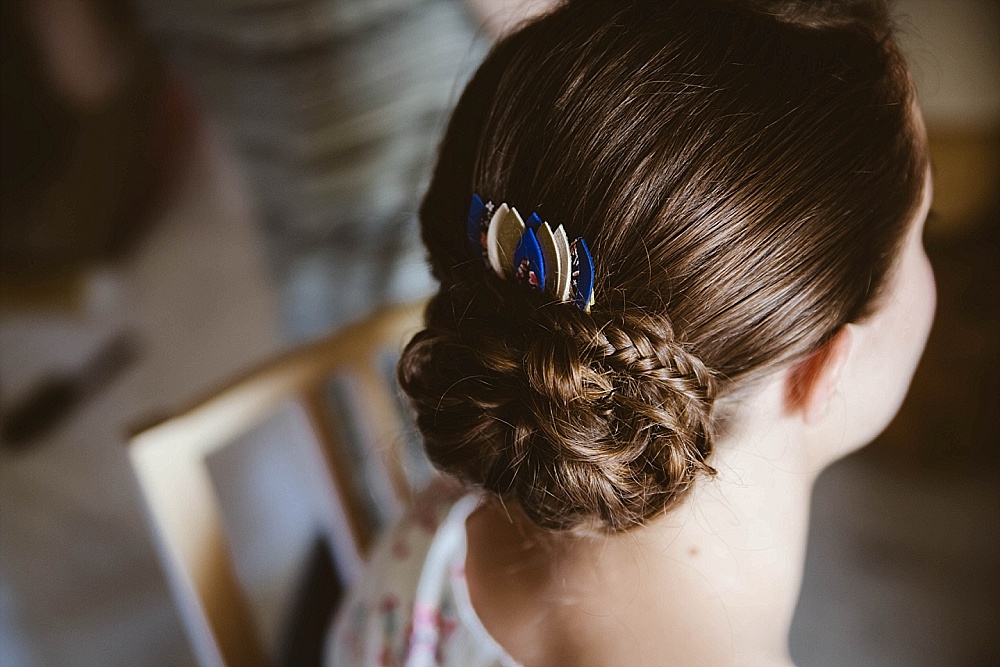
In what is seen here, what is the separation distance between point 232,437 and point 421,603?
292 millimetres

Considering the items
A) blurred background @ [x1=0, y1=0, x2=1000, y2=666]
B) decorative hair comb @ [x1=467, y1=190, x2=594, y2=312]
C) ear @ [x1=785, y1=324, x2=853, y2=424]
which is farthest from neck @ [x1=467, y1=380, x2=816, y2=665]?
blurred background @ [x1=0, y1=0, x2=1000, y2=666]

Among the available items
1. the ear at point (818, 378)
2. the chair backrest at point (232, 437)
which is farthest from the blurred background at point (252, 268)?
the ear at point (818, 378)

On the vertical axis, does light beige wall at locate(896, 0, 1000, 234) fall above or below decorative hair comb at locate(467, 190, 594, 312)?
below

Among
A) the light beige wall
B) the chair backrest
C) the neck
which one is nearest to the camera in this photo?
the neck

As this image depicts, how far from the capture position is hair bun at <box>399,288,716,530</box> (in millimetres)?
428

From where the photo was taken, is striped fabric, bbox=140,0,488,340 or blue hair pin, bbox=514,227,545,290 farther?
striped fabric, bbox=140,0,488,340

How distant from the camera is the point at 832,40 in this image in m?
0.48

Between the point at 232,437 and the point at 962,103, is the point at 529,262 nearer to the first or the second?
the point at 232,437

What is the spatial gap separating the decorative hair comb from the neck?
0.59 feet

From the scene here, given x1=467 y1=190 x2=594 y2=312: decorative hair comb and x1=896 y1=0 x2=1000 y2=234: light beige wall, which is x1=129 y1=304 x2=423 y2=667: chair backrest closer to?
x1=467 y1=190 x2=594 y2=312: decorative hair comb

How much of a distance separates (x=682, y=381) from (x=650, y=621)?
22 centimetres

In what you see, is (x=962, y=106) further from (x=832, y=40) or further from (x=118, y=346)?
(x=118, y=346)

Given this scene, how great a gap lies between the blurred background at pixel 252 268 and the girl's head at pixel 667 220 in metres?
0.19

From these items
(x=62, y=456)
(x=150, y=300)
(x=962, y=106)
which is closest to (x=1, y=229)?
(x=150, y=300)
